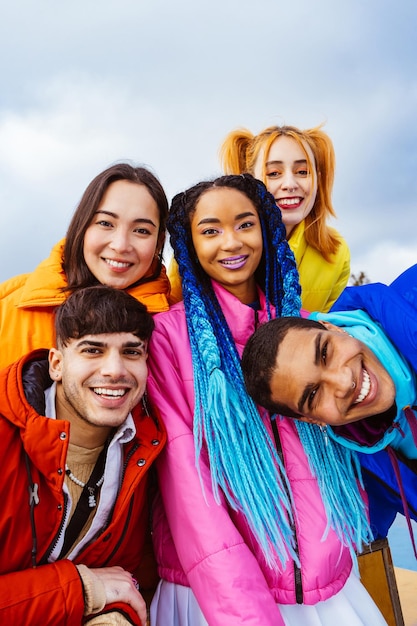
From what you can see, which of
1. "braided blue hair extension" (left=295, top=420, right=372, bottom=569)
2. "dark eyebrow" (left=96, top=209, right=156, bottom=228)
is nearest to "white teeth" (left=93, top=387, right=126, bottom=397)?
"braided blue hair extension" (left=295, top=420, right=372, bottom=569)

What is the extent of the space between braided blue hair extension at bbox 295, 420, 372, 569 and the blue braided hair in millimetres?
138

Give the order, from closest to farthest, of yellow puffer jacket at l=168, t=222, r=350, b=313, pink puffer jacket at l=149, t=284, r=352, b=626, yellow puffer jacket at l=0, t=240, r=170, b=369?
pink puffer jacket at l=149, t=284, r=352, b=626 → yellow puffer jacket at l=0, t=240, r=170, b=369 → yellow puffer jacket at l=168, t=222, r=350, b=313

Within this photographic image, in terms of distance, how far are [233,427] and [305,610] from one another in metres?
Result: 0.63

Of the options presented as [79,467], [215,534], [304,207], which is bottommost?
[215,534]

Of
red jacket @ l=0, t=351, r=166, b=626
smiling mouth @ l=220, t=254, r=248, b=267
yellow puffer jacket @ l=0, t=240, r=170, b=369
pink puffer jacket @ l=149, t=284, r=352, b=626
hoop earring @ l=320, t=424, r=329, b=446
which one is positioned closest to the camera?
red jacket @ l=0, t=351, r=166, b=626

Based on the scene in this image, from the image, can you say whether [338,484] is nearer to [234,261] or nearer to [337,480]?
[337,480]

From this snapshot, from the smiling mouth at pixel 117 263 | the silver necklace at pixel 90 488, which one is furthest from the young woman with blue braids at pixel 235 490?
the smiling mouth at pixel 117 263

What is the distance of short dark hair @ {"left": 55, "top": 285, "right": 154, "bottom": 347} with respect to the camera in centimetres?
197

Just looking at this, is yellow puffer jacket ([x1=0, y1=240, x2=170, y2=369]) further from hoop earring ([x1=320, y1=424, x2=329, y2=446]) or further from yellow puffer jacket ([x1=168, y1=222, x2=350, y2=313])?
yellow puffer jacket ([x1=168, y1=222, x2=350, y2=313])

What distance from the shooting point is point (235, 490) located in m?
1.93

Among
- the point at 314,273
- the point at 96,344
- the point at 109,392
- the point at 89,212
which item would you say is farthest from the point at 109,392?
the point at 314,273

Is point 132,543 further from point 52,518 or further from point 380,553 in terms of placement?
point 380,553

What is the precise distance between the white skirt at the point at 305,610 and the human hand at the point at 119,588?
0.20m

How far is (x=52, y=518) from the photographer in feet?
5.86
